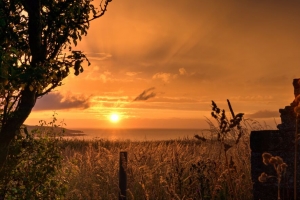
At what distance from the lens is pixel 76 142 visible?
23.5 metres

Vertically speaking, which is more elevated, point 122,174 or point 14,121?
point 14,121

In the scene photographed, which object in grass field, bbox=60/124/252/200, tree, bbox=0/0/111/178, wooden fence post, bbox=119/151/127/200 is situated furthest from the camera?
wooden fence post, bbox=119/151/127/200

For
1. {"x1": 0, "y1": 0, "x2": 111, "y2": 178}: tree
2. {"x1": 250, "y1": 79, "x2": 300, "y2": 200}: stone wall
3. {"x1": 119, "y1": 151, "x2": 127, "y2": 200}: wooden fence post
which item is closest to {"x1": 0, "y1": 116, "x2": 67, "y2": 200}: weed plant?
{"x1": 0, "y1": 0, "x2": 111, "y2": 178}: tree

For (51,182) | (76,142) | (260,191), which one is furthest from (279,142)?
(76,142)

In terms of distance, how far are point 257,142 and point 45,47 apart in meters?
3.30

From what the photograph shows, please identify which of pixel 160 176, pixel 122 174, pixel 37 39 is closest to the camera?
pixel 37 39

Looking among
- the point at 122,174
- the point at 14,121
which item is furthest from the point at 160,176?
the point at 14,121

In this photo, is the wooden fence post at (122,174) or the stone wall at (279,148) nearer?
the stone wall at (279,148)

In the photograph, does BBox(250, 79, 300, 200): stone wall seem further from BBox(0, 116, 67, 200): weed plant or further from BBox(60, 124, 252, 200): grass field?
BBox(0, 116, 67, 200): weed plant

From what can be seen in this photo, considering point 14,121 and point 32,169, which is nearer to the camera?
point 14,121

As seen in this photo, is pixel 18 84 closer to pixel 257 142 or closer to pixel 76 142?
pixel 257 142

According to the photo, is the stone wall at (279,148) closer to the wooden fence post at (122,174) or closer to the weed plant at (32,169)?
the weed plant at (32,169)

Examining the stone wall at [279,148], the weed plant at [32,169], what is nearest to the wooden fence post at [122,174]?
the weed plant at [32,169]

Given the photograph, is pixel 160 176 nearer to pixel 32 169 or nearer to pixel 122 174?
pixel 122 174
